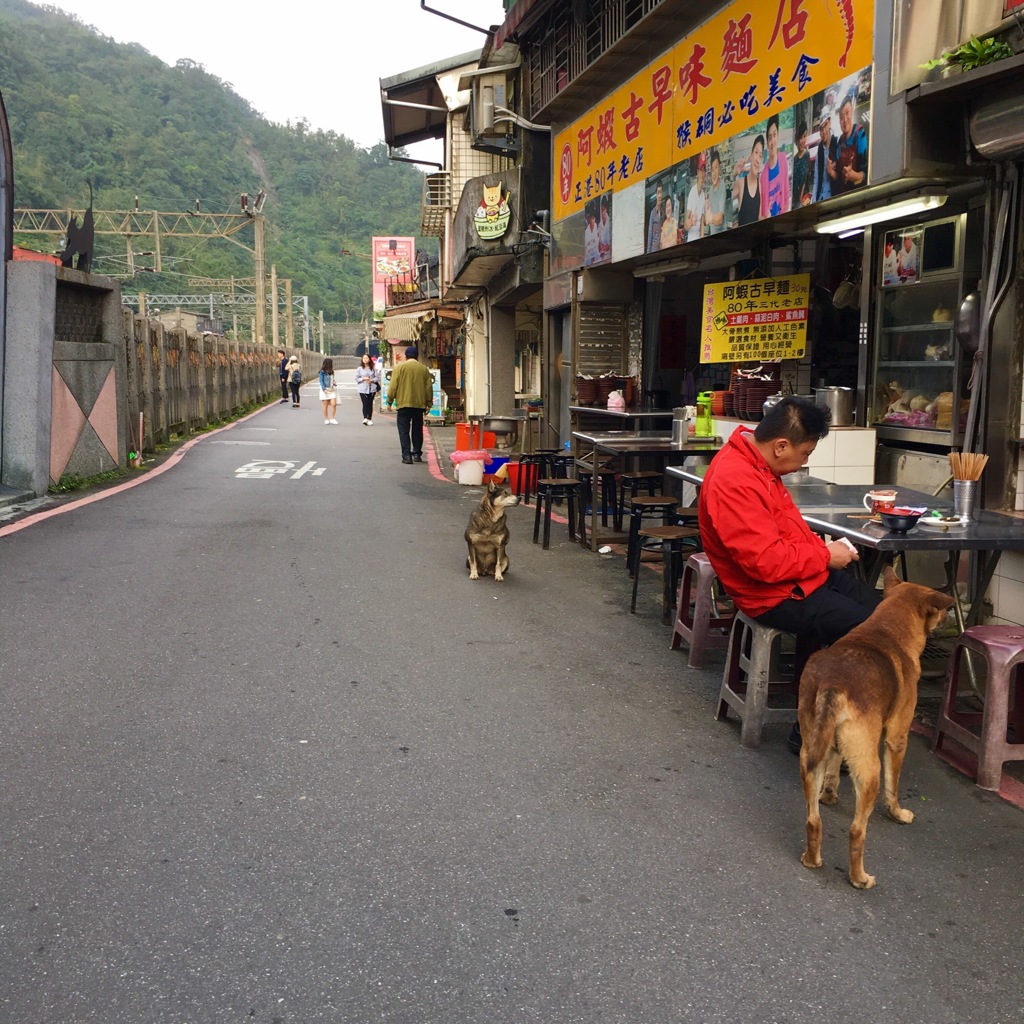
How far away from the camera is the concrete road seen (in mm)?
2822

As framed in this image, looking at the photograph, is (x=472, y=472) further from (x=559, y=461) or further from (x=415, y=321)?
(x=415, y=321)

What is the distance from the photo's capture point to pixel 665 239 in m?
9.99

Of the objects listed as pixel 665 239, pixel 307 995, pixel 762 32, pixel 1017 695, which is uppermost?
pixel 762 32

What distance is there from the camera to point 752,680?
461cm

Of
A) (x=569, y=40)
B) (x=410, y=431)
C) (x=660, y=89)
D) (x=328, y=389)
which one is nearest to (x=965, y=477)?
(x=660, y=89)

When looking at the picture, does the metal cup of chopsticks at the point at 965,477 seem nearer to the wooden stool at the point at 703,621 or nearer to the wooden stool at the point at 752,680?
the wooden stool at the point at 752,680

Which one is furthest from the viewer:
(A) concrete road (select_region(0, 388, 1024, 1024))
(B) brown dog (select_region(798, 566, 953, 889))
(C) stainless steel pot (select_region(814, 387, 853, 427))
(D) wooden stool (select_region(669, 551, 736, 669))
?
(C) stainless steel pot (select_region(814, 387, 853, 427))

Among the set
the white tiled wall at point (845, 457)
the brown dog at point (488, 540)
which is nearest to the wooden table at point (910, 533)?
the white tiled wall at point (845, 457)

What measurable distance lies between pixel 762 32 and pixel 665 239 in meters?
2.40

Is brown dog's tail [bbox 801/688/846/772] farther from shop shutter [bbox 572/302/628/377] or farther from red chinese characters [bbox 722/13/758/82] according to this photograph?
shop shutter [bbox 572/302/628/377]

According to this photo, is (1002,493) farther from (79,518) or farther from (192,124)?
(192,124)

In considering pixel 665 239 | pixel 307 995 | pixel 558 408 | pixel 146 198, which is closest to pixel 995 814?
pixel 307 995

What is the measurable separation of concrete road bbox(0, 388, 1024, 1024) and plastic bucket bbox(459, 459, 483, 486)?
24.4ft

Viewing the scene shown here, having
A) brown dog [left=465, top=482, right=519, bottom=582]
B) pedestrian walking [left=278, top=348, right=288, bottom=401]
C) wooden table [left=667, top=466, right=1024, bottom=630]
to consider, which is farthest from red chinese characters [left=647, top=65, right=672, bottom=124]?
pedestrian walking [left=278, top=348, right=288, bottom=401]
